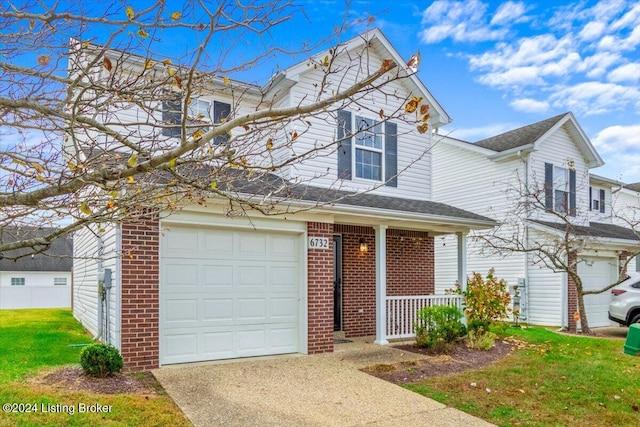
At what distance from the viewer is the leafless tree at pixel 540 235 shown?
13820 millimetres

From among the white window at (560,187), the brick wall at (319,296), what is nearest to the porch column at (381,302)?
the brick wall at (319,296)

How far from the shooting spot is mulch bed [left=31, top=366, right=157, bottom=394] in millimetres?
5945

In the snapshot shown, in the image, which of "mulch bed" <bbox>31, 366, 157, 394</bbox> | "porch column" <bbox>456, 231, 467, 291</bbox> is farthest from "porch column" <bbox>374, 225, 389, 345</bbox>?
"mulch bed" <bbox>31, 366, 157, 394</bbox>

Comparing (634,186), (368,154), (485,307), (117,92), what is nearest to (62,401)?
(117,92)

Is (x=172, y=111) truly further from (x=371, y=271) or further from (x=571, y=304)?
(x=571, y=304)

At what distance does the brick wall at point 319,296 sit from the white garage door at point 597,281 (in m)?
10.6

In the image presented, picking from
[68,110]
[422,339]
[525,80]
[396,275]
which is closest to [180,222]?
[68,110]

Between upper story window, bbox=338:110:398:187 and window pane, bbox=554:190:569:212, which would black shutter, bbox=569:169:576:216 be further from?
upper story window, bbox=338:110:398:187

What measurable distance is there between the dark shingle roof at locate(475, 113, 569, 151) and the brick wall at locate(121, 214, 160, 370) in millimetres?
13140

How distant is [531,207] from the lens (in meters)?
15.2

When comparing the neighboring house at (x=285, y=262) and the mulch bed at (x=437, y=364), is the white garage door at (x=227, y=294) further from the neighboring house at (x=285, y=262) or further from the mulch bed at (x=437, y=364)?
the mulch bed at (x=437, y=364)

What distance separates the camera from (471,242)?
16797 millimetres

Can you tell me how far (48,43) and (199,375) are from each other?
507 centimetres

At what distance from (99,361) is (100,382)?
31 centimetres
